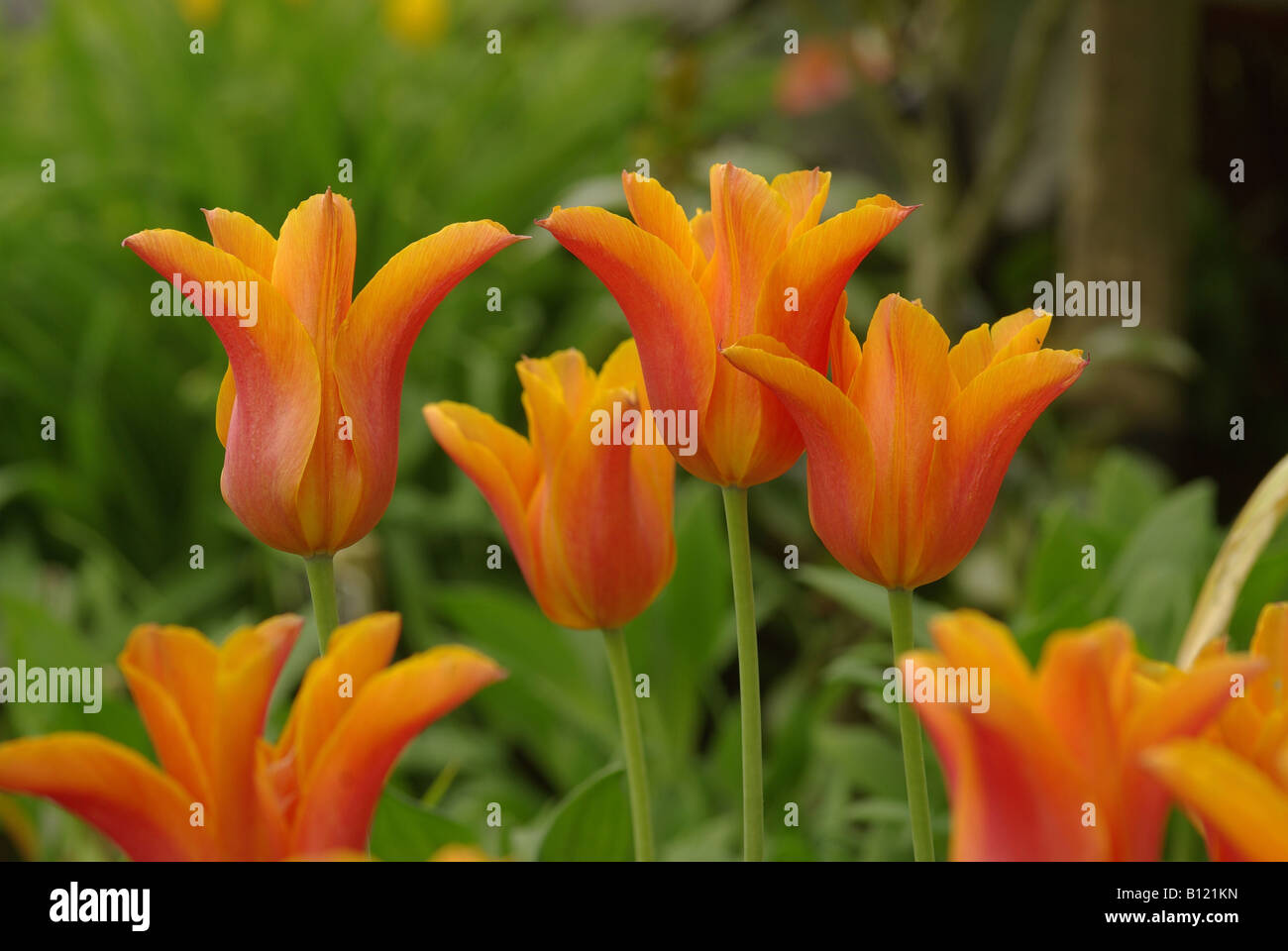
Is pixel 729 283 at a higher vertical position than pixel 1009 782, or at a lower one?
higher

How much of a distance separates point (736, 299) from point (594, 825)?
191mm

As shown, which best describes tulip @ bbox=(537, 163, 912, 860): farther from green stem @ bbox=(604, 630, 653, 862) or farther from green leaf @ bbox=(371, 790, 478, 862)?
green leaf @ bbox=(371, 790, 478, 862)

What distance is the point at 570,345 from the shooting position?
5.32 feet

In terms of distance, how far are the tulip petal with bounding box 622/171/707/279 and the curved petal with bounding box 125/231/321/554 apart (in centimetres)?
9

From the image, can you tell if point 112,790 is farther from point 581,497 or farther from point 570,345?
point 570,345

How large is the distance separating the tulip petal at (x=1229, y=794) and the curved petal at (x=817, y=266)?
13 centimetres

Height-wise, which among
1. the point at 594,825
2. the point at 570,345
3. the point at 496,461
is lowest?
the point at 594,825

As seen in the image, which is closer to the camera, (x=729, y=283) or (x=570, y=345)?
(x=729, y=283)

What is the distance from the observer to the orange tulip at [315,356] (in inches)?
11.3

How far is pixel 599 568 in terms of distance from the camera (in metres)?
0.34

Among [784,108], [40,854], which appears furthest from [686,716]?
[784,108]

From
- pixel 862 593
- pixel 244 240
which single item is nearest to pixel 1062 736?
pixel 244 240

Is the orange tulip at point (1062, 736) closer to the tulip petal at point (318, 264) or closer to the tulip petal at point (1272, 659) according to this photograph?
the tulip petal at point (1272, 659)

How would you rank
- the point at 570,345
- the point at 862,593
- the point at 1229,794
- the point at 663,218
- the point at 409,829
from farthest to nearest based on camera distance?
the point at 570,345 < the point at 862,593 < the point at 409,829 < the point at 663,218 < the point at 1229,794
